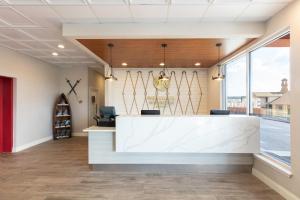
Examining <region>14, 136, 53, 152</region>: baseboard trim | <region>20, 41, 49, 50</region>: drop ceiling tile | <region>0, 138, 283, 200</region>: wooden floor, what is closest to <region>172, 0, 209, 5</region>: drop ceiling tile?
<region>0, 138, 283, 200</region>: wooden floor

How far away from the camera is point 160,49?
5109 millimetres

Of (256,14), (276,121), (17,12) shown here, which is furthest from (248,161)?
(17,12)

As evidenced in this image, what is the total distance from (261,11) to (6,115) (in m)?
6.64

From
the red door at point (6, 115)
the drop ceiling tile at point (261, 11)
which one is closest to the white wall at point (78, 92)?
the red door at point (6, 115)

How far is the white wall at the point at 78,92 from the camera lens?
8516mm

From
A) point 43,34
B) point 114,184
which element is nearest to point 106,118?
point 114,184

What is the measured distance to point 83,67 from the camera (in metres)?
8.49

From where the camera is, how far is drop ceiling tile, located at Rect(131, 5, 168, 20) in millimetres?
3221

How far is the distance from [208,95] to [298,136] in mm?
4766

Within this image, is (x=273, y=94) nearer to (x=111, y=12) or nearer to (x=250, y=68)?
(x=250, y=68)

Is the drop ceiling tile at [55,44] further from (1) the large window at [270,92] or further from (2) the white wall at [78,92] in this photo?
(1) the large window at [270,92]

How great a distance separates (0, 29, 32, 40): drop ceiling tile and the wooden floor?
9.37 ft

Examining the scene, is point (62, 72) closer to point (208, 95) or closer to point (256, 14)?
point (208, 95)

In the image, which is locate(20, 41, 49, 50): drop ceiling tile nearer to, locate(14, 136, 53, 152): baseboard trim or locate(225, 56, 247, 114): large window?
locate(14, 136, 53, 152): baseboard trim
